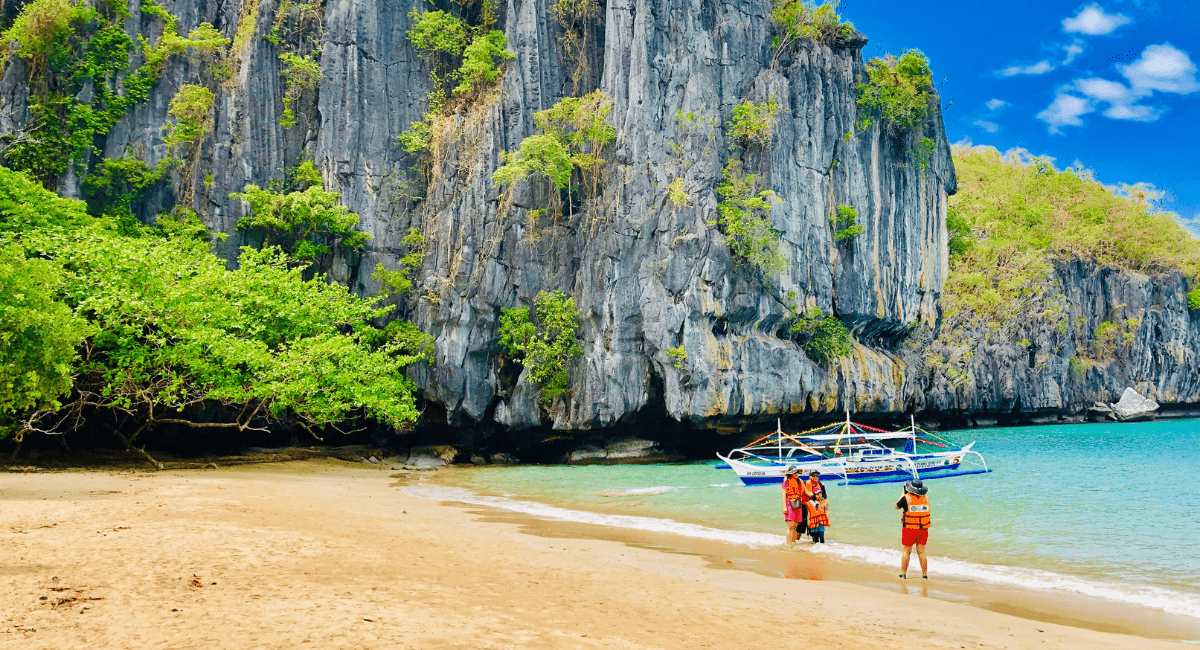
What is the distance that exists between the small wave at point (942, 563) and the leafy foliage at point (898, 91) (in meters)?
26.5

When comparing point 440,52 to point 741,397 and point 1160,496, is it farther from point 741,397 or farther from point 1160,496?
point 1160,496

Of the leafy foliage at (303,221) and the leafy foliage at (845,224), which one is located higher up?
the leafy foliage at (845,224)

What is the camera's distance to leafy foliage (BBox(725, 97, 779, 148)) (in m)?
28.9

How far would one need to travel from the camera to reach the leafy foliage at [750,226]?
1078 inches

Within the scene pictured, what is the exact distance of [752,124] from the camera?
28.9 m

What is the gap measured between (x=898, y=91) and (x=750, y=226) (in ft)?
43.7

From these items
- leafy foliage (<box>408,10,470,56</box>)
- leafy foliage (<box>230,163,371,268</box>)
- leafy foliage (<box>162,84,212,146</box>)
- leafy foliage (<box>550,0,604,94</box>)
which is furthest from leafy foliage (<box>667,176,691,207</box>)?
leafy foliage (<box>162,84,212,146</box>)

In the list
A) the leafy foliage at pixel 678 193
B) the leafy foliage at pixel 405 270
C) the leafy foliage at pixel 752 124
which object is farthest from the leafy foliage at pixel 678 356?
the leafy foliage at pixel 405 270

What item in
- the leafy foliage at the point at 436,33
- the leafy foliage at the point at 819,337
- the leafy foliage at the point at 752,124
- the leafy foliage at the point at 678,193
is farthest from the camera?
the leafy foliage at the point at 436,33

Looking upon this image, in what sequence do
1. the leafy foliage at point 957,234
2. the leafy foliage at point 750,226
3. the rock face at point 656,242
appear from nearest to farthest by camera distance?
the rock face at point 656,242, the leafy foliage at point 750,226, the leafy foliage at point 957,234

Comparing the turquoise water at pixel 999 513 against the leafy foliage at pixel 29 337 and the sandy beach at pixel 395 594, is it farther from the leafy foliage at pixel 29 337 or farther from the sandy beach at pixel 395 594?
the leafy foliage at pixel 29 337

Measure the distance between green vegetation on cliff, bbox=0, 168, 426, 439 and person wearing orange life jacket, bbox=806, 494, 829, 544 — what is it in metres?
12.9

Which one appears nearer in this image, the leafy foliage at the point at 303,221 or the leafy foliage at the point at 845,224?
the leafy foliage at the point at 303,221

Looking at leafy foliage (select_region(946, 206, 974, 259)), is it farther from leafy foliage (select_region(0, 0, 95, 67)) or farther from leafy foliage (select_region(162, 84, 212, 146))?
leafy foliage (select_region(0, 0, 95, 67))
